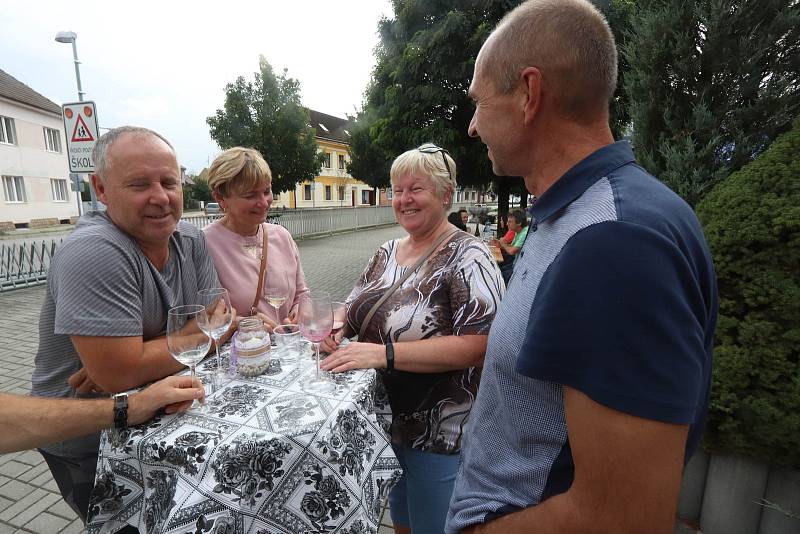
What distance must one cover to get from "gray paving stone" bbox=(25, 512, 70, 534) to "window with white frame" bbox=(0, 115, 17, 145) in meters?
32.0

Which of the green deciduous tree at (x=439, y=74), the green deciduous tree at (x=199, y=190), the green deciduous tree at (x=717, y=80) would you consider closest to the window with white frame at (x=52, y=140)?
the green deciduous tree at (x=199, y=190)

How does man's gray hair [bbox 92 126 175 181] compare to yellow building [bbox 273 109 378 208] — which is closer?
man's gray hair [bbox 92 126 175 181]

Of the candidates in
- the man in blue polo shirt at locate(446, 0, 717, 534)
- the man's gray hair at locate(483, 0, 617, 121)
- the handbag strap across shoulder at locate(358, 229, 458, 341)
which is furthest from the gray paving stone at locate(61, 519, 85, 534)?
the man's gray hair at locate(483, 0, 617, 121)

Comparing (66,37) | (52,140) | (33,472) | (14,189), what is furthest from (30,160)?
(33,472)

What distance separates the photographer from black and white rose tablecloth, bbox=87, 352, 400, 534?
4.24ft

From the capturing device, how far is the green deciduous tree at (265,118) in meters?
20.0

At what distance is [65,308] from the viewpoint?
1.45 metres

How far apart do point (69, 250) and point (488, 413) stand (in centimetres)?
168

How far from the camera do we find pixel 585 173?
1004 mm

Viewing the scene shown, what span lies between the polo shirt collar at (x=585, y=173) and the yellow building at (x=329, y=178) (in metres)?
43.9

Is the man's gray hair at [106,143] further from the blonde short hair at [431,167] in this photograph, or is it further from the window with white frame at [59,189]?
the window with white frame at [59,189]

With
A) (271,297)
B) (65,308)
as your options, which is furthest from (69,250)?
(271,297)

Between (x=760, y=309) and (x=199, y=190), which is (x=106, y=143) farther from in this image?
(x=199, y=190)

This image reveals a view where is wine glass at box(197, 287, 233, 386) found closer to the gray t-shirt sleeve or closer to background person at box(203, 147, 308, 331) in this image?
the gray t-shirt sleeve
